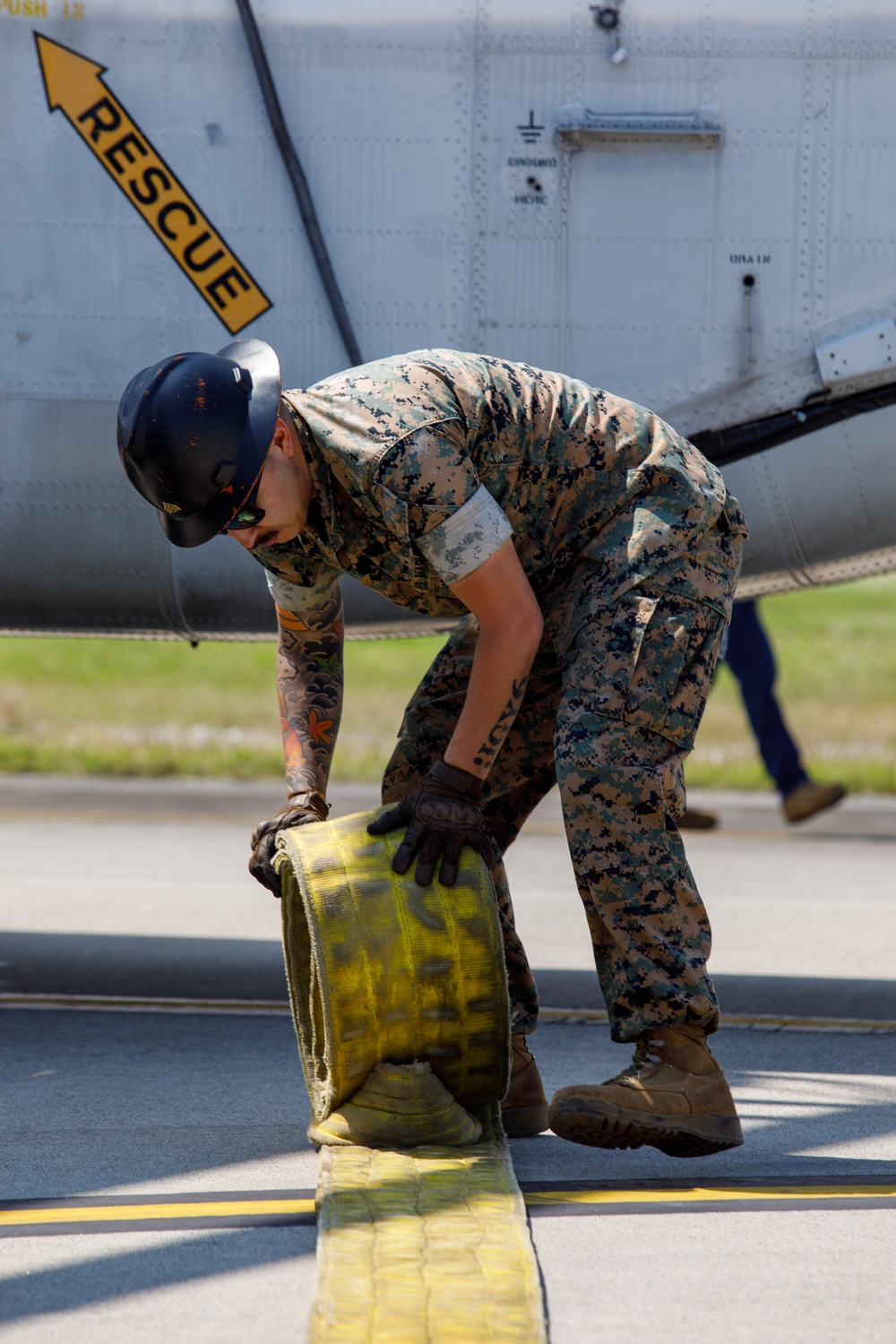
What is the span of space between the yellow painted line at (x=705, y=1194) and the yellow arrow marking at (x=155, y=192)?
2851mm

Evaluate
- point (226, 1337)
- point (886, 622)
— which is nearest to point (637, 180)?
point (226, 1337)

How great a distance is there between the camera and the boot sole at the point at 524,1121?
365 cm

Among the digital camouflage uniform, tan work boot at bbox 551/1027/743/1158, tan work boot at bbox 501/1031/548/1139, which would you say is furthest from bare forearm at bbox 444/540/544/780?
tan work boot at bbox 501/1031/548/1139

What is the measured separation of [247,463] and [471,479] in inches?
17.7

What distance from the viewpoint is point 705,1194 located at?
319 cm

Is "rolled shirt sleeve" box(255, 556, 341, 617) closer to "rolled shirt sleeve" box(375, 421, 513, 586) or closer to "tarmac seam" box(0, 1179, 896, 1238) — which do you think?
"rolled shirt sleeve" box(375, 421, 513, 586)

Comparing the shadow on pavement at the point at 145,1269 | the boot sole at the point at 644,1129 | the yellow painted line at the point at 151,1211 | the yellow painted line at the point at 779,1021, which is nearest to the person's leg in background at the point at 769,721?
the yellow painted line at the point at 779,1021

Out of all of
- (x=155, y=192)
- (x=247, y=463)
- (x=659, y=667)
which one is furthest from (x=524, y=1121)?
(x=155, y=192)

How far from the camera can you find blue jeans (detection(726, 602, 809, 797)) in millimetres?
8453

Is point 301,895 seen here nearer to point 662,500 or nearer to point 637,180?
point 662,500

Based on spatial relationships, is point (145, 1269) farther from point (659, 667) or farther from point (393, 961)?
point (659, 667)

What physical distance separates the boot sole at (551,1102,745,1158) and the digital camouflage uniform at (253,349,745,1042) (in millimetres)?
182

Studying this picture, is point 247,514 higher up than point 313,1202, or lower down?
higher up

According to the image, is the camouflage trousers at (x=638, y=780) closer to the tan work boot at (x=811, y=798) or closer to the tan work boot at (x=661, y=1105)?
the tan work boot at (x=661, y=1105)
